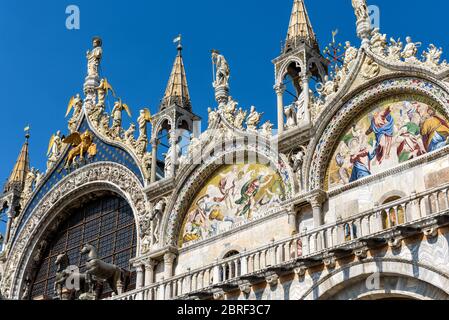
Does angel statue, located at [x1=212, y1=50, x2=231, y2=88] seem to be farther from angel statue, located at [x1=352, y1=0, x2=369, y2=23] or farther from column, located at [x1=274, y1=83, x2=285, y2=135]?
angel statue, located at [x1=352, y1=0, x2=369, y2=23]

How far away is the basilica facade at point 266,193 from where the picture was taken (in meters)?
16.3

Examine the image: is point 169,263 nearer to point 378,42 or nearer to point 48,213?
point 48,213

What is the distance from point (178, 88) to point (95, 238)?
5188 millimetres

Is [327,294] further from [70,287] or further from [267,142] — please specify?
[70,287]

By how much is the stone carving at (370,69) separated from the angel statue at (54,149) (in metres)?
12.1

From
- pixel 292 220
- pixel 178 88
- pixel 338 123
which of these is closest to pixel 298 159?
pixel 338 123

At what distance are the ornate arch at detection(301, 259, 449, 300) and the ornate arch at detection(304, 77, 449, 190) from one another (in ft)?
12.0

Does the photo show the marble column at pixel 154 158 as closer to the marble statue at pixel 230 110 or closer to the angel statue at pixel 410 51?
the marble statue at pixel 230 110

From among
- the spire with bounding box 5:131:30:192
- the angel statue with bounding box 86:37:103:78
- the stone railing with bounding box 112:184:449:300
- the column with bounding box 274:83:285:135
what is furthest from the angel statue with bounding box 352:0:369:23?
the spire with bounding box 5:131:30:192

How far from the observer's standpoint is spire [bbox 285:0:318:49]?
855 inches

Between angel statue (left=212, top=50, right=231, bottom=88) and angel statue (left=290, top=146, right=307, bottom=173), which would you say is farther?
angel statue (left=212, top=50, right=231, bottom=88)

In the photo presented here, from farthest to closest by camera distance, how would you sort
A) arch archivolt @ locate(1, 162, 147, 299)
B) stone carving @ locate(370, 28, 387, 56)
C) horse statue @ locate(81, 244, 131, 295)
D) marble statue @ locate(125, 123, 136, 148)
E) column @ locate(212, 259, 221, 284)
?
arch archivolt @ locate(1, 162, 147, 299) → marble statue @ locate(125, 123, 136, 148) → horse statue @ locate(81, 244, 131, 295) → stone carving @ locate(370, 28, 387, 56) → column @ locate(212, 259, 221, 284)

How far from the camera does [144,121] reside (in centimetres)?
2533
